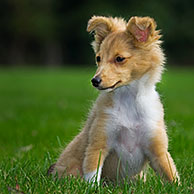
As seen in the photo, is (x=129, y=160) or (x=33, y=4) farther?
(x=33, y=4)

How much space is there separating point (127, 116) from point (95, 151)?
43cm

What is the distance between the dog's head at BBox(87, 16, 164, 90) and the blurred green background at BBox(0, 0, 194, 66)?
122 ft

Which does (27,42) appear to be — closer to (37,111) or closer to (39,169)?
(37,111)

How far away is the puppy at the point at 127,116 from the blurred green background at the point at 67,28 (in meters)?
37.1

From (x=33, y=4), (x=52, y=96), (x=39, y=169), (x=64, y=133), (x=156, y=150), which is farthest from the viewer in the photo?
(x=33, y=4)

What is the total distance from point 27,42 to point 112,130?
4103 cm

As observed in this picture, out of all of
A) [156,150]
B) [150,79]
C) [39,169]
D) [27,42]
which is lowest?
[27,42]

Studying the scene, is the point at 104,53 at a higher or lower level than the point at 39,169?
higher

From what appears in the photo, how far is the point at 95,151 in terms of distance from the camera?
423 cm

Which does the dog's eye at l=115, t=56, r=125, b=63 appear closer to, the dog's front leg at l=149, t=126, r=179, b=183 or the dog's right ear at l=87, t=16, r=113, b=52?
the dog's right ear at l=87, t=16, r=113, b=52

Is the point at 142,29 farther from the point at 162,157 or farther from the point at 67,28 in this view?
the point at 67,28

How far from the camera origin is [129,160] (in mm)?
4371

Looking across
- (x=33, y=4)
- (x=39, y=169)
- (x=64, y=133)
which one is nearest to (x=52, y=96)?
(x=64, y=133)

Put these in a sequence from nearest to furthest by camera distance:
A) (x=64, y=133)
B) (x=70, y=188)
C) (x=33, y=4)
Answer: (x=70, y=188), (x=64, y=133), (x=33, y=4)
